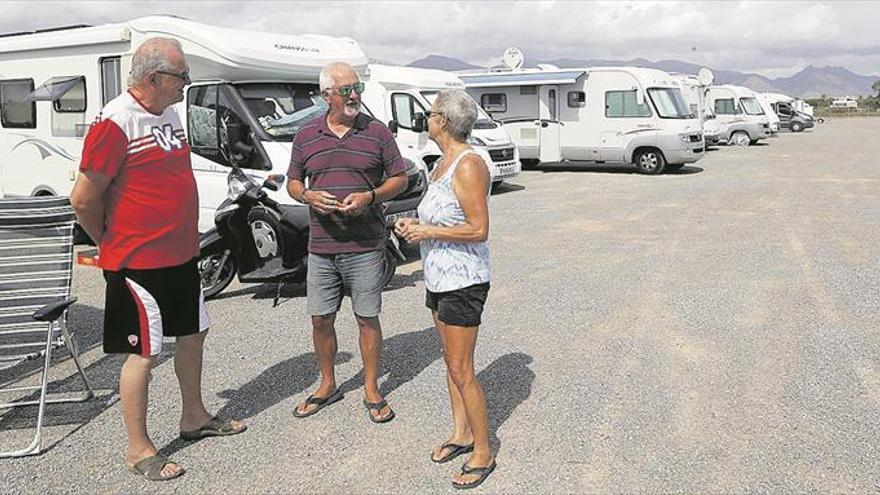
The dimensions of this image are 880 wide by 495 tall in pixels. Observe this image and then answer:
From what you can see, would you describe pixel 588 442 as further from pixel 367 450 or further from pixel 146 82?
pixel 146 82

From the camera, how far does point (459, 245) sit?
136 inches

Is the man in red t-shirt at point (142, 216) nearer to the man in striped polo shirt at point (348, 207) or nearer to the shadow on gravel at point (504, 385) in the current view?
the man in striped polo shirt at point (348, 207)

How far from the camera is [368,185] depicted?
412 cm

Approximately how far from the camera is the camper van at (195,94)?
768 centimetres

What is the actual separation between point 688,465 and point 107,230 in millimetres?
2890

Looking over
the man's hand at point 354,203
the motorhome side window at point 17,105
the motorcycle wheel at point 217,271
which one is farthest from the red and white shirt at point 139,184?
the motorhome side window at point 17,105

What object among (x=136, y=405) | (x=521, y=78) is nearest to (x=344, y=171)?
(x=136, y=405)

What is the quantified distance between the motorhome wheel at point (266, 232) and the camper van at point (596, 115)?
41.1 ft

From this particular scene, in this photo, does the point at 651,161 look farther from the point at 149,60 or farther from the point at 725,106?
the point at 149,60

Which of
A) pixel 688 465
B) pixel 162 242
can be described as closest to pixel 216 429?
pixel 162 242

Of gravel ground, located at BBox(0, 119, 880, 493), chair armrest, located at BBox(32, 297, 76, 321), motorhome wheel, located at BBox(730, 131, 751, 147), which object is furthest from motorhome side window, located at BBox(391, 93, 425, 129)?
motorhome wheel, located at BBox(730, 131, 751, 147)

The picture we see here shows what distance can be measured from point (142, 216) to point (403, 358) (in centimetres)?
226

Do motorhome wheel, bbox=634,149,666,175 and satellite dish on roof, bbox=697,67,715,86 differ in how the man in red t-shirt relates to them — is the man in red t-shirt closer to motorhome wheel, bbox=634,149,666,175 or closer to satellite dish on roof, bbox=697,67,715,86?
motorhome wheel, bbox=634,149,666,175

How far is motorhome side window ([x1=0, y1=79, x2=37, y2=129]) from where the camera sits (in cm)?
965
